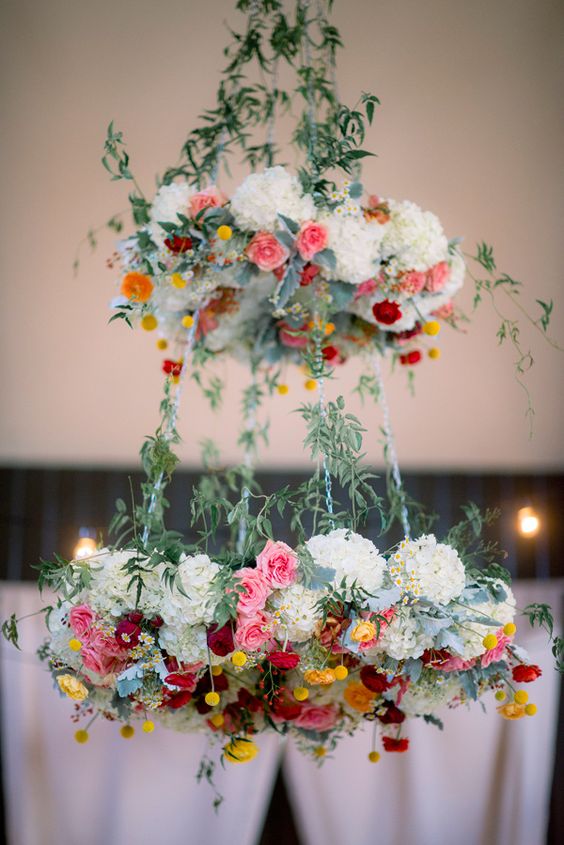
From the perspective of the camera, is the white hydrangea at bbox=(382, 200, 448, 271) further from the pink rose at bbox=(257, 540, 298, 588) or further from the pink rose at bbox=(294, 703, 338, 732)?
the pink rose at bbox=(294, 703, 338, 732)

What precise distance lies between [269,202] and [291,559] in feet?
2.52

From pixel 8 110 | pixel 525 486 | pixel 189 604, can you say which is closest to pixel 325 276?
pixel 189 604

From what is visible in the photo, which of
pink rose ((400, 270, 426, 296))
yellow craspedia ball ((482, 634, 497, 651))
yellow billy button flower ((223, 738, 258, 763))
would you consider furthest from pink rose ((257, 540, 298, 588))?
pink rose ((400, 270, 426, 296))

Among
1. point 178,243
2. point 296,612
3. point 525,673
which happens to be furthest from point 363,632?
point 178,243

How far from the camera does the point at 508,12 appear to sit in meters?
3.03

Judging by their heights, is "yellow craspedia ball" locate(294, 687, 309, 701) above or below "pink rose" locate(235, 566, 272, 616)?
below

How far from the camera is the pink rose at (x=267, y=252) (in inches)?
74.6

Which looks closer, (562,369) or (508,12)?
(508,12)

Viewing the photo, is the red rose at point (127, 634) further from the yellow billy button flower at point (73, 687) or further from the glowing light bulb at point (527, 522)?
the glowing light bulb at point (527, 522)

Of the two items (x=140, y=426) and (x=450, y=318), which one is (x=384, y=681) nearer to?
(x=450, y=318)

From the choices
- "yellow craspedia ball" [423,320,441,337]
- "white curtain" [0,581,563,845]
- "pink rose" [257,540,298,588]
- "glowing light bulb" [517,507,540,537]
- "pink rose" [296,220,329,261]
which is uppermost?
"pink rose" [296,220,329,261]

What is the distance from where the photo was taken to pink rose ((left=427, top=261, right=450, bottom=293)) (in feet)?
6.80

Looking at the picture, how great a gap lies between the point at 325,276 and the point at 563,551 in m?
2.57

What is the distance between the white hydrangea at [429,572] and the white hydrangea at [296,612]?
164mm
